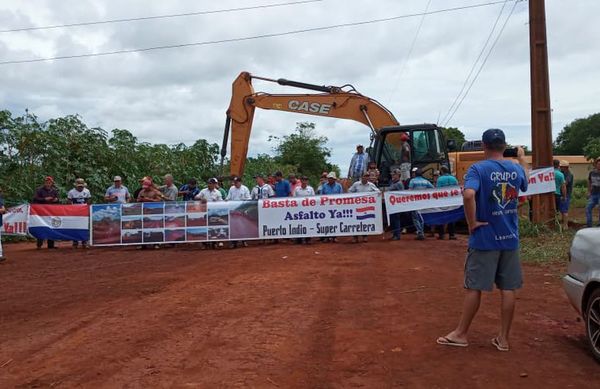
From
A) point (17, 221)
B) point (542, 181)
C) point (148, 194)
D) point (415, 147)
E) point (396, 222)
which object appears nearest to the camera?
point (396, 222)

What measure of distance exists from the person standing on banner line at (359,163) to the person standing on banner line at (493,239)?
37.4ft

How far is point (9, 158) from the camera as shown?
19203mm

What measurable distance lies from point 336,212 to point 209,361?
30.2ft

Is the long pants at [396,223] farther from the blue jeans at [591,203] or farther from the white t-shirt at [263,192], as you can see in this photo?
the blue jeans at [591,203]

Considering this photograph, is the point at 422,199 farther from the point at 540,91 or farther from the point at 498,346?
the point at 498,346

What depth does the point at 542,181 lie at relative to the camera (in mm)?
14211

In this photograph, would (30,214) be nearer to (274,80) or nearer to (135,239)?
(135,239)

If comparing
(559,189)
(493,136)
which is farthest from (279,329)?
(559,189)

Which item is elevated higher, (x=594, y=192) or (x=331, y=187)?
(x=331, y=187)

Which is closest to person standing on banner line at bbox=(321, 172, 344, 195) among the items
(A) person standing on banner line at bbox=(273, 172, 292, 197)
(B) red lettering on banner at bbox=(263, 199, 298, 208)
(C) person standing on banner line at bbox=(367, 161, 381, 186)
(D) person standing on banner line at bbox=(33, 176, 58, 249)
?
(C) person standing on banner line at bbox=(367, 161, 381, 186)

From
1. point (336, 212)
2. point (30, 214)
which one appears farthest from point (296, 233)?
point (30, 214)

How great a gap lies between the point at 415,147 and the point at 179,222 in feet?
22.1

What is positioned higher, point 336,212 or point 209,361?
point 336,212

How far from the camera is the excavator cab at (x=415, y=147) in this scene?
15609mm
